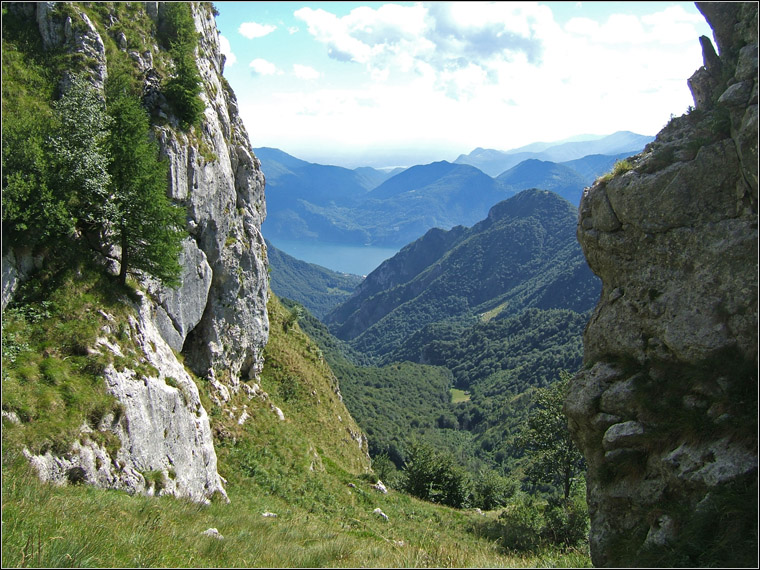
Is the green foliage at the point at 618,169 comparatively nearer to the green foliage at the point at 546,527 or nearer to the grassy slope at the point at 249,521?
the grassy slope at the point at 249,521

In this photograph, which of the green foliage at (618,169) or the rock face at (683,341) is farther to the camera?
the green foliage at (618,169)

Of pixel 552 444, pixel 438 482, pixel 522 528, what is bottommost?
pixel 438 482

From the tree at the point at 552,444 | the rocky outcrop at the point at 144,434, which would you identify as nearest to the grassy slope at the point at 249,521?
the rocky outcrop at the point at 144,434

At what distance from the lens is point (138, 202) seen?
15.3m

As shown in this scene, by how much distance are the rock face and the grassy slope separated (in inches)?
101

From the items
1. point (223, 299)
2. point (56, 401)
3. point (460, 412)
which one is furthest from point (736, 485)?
point (460, 412)

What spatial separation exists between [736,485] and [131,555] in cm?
1075

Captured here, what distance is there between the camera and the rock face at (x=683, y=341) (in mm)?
8289

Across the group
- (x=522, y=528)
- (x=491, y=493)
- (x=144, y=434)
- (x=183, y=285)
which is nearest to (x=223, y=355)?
(x=183, y=285)

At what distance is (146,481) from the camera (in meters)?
12.8

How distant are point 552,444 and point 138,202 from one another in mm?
23145

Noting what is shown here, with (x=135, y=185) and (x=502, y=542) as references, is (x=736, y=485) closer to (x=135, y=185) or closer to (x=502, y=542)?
(x=502, y=542)

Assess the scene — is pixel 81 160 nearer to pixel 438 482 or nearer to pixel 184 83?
pixel 184 83

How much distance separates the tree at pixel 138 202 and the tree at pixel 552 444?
20318 mm
